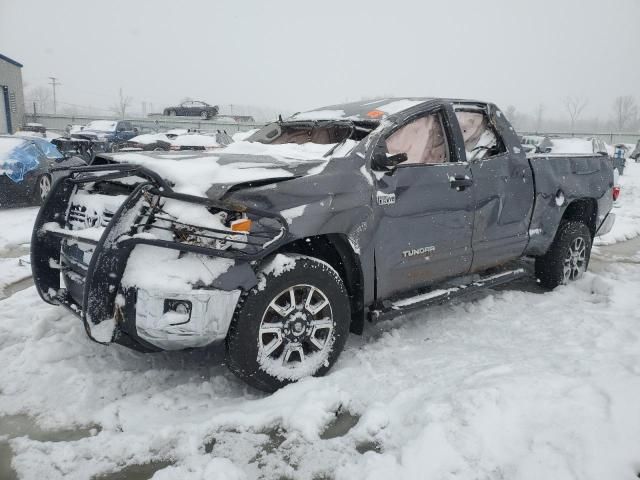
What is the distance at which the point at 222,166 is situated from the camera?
9.03 feet

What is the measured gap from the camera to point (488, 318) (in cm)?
401

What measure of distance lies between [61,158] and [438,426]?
365 inches

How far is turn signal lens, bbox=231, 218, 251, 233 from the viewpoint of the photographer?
2.51 m

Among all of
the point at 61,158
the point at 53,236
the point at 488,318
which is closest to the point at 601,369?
the point at 488,318

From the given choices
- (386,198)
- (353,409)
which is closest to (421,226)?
(386,198)

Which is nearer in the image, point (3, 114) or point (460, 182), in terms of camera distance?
point (460, 182)

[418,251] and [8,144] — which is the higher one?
[8,144]

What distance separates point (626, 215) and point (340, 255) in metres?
9.12

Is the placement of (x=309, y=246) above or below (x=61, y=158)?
below

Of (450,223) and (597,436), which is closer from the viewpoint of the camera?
(597,436)

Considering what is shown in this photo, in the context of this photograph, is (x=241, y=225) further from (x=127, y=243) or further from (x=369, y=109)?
(x=369, y=109)

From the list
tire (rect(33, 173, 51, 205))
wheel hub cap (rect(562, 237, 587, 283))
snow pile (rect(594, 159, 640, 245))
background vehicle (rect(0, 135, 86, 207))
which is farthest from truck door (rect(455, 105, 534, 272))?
tire (rect(33, 173, 51, 205))

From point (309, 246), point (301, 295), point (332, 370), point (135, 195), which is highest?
point (135, 195)

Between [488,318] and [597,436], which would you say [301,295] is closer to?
[597,436]
